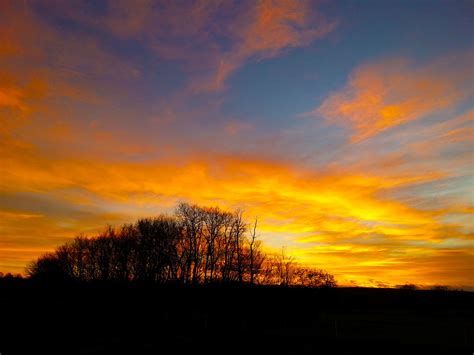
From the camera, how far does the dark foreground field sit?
33062 mm

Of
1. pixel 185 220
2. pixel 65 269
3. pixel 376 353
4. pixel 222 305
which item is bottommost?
pixel 376 353

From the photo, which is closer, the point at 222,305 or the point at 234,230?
the point at 222,305

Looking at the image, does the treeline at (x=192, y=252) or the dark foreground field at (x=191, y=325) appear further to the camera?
the treeline at (x=192, y=252)

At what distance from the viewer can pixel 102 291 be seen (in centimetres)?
7075

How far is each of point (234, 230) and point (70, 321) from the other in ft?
151

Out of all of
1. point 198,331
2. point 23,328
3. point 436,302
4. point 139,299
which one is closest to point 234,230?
point 139,299

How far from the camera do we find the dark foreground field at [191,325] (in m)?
33.1

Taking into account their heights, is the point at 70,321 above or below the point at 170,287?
below

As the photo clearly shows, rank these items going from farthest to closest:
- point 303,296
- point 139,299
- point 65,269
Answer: point 65,269, point 303,296, point 139,299

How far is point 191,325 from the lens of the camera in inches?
1940

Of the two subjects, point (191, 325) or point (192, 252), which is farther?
point (192, 252)

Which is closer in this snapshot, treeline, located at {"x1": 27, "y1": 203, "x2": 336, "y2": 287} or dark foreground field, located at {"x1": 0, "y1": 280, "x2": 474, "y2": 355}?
dark foreground field, located at {"x1": 0, "y1": 280, "x2": 474, "y2": 355}

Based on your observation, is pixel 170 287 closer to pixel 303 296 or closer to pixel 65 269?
pixel 303 296

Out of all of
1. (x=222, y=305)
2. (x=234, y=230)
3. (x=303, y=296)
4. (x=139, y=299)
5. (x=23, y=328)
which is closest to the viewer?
(x=23, y=328)
